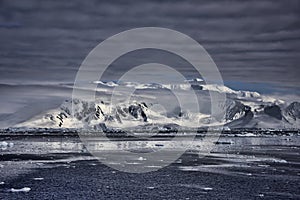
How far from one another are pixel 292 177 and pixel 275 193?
19.0ft

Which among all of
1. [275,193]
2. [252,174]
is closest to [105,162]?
[252,174]

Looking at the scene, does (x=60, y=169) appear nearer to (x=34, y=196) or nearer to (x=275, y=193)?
(x=34, y=196)

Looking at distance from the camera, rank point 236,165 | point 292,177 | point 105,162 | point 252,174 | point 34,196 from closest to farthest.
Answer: point 34,196 → point 292,177 → point 252,174 → point 236,165 → point 105,162

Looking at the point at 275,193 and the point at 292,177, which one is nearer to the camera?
the point at 275,193

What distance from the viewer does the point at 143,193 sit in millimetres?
19547

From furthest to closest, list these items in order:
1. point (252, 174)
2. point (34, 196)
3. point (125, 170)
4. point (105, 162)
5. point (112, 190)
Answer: point (105, 162)
point (125, 170)
point (252, 174)
point (112, 190)
point (34, 196)

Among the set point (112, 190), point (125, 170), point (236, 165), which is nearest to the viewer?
point (112, 190)

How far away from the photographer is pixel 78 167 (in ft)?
98.6

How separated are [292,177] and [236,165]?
7166 mm

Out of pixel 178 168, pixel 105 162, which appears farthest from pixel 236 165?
pixel 105 162

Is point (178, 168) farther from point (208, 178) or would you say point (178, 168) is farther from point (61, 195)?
point (61, 195)

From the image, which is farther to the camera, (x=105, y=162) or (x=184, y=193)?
(x=105, y=162)

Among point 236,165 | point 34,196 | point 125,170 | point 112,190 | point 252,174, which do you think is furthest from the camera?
point 236,165

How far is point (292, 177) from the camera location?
2461cm
